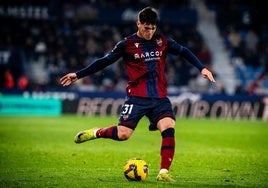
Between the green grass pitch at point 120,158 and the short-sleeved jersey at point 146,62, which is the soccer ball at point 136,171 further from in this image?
the short-sleeved jersey at point 146,62

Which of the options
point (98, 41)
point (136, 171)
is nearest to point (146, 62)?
point (136, 171)

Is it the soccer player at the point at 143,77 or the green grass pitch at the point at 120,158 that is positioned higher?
the soccer player at the point at 143,77

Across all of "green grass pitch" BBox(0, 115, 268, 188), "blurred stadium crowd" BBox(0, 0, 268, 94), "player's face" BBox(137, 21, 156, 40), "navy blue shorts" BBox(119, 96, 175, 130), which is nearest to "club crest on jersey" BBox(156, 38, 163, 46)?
"player's face" BBox(137, 21, 156, 40)

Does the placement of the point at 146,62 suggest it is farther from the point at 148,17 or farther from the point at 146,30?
the point at 148,17

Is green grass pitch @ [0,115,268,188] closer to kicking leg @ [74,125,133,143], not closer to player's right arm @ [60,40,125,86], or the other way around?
kicking leg @ [74,125,133,143]

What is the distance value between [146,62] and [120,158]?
11.1 feet

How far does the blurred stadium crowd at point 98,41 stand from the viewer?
29.5m

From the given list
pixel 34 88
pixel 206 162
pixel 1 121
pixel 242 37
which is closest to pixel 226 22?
pixel 242 37

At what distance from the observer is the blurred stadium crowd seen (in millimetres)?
29500

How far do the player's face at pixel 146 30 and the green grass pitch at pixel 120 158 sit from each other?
201 cm

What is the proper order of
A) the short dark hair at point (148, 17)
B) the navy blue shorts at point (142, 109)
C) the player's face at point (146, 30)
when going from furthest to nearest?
the navy blue shorts at point (142, 109), the player's face at point (146, 30), the short dark hair at point (148, 17)

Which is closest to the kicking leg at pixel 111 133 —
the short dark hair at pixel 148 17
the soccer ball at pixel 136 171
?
the soccer ball at pixel 136 171

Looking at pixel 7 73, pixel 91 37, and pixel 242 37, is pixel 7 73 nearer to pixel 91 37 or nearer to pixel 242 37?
pixel 91 37

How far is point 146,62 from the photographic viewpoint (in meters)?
8.88
